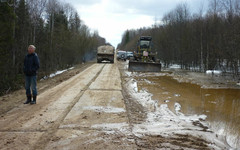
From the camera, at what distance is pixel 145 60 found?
2609 cm

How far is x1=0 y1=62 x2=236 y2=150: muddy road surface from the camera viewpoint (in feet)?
14.9

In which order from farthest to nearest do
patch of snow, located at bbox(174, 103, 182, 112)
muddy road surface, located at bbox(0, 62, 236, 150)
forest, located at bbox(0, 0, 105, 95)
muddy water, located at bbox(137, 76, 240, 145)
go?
1. forest, located at bbox(0, 0, 105, 95)
2. patch of snow, located at bbox(174, 103, 182, 112)
3. muddy water, located at bbox(137, 76, 240, 145)
4. muddy road surface, located at bbox(0, 62, 236, 150)

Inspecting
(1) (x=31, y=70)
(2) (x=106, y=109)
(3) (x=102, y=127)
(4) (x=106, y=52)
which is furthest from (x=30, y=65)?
(4) (x=106, y=52)

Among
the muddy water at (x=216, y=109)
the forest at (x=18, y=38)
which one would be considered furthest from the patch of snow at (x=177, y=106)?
the forest at (x=18, y=38)

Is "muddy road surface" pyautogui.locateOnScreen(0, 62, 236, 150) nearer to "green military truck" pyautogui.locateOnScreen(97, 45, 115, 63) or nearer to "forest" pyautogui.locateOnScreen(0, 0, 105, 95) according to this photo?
"forest" pyautogui.locateOnScreen(0, 0, 105, 95)

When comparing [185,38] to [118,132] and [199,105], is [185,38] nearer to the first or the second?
[199,105]

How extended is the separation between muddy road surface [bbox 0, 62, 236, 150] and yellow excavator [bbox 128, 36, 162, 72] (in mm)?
14699

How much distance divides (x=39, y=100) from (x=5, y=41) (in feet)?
25.1

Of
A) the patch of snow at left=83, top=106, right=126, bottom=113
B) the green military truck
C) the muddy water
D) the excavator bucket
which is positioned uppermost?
the green military truck

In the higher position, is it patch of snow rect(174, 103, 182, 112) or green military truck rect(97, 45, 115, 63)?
A: green military truck rect(97, 45, 115, 63)

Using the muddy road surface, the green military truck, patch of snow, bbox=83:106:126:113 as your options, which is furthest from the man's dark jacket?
the green military truck

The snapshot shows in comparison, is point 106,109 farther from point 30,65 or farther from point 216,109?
point 216,109

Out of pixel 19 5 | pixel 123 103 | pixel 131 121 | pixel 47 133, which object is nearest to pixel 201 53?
pixel 19 5

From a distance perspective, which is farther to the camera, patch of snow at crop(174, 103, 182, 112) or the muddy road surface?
patch of snow at crop(174, 103, 182, 112)
